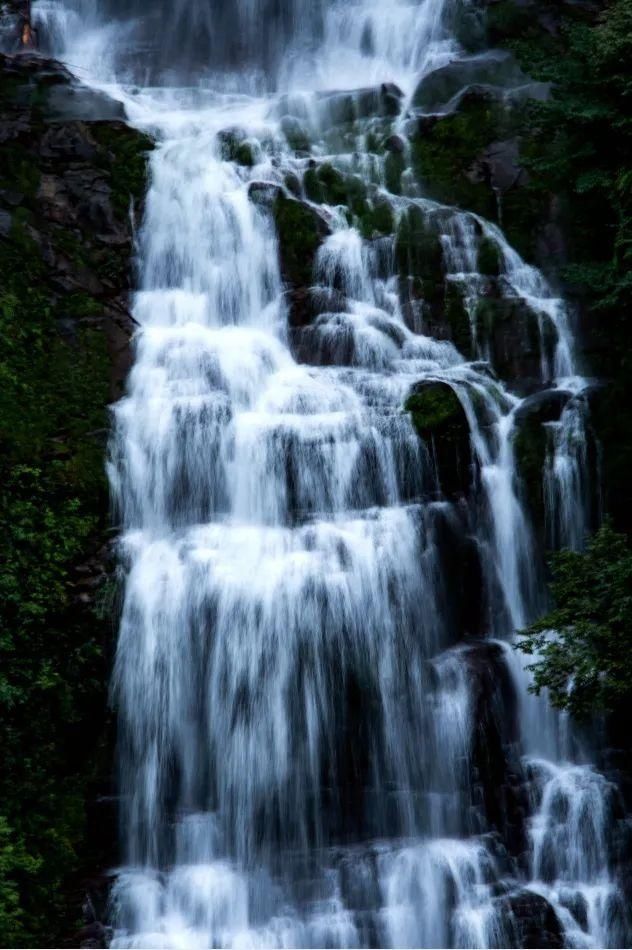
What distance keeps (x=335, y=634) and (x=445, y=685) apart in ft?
5.13

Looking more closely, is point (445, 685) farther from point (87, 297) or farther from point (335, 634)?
point (87, 297)

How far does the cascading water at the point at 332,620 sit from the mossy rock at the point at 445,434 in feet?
0.40

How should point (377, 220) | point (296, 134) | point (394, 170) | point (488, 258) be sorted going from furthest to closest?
point (296, 134), point (394, 170), point (377, 220), point (488, 258)

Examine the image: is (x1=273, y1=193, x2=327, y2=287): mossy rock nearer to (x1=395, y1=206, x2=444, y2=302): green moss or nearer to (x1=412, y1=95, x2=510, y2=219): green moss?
(x1=395, y1=206, x2=444, y2=302): green moss

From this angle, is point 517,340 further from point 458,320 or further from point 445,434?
point 445,434

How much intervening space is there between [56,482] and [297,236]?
737 centimetres

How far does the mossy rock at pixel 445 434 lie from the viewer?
1449 centimetres

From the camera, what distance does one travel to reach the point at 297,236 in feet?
61.0

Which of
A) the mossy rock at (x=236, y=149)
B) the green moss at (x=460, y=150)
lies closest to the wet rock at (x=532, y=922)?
the green moss at (x=460, y=150)

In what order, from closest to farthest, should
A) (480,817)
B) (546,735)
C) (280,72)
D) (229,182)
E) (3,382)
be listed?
(480,817) → (546,735) → (3,382) → (229,182) → (280,72)

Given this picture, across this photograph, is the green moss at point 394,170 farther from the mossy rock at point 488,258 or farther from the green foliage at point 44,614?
the green foliage at point 44,614

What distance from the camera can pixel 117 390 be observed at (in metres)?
15.9

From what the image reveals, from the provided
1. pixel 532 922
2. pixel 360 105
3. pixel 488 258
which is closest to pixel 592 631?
pixel 532 922

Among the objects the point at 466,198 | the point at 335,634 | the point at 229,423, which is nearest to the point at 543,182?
the point at 466,198
